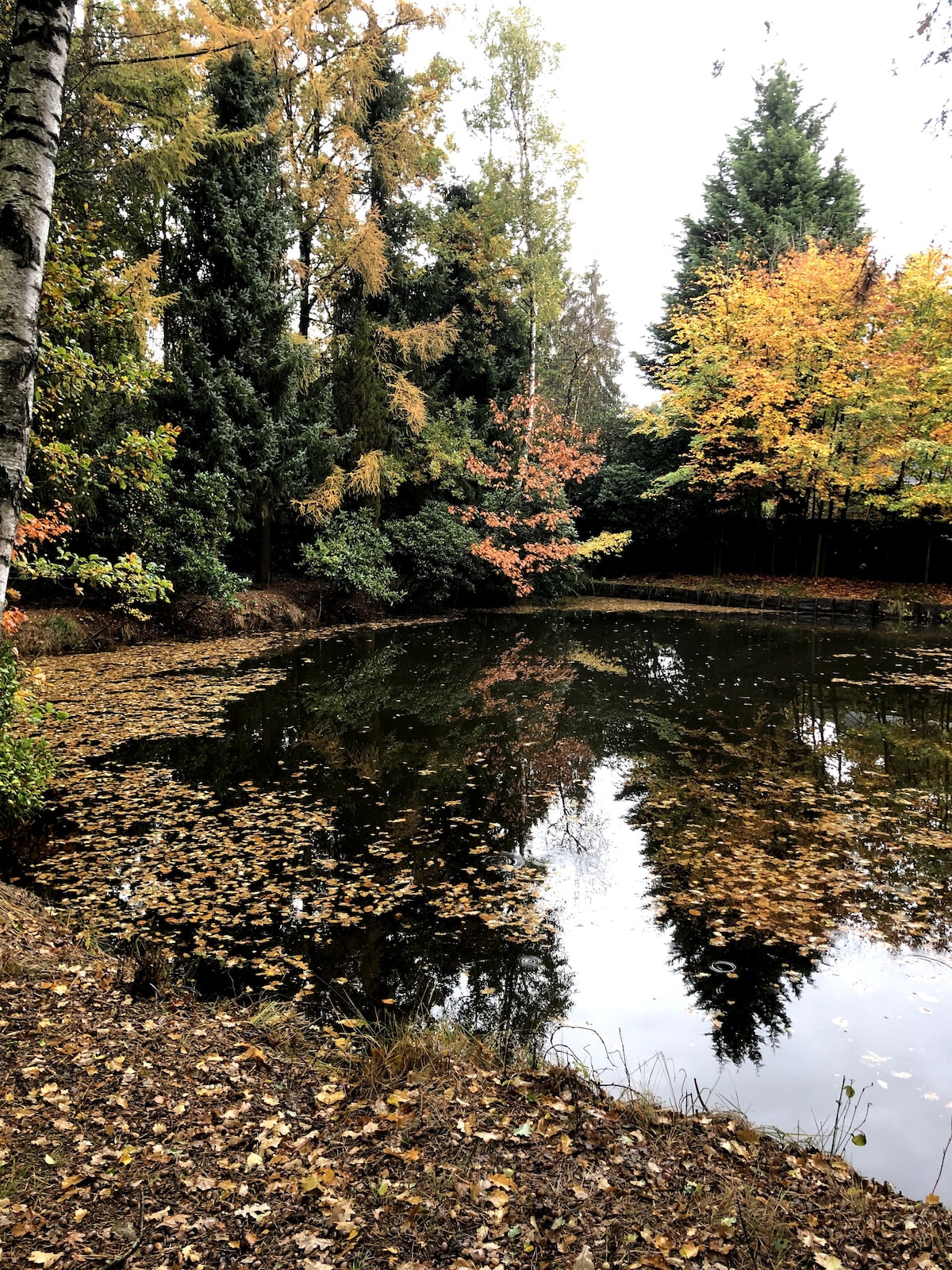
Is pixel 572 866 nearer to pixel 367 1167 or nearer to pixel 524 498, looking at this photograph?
pixel 367 1167

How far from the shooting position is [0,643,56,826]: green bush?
4863mm

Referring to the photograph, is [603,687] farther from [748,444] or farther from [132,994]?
[748,444]

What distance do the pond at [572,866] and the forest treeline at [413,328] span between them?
5.84 m

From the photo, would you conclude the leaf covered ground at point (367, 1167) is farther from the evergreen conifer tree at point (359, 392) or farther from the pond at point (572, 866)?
the evergreen conifer tree at point (359, 392)

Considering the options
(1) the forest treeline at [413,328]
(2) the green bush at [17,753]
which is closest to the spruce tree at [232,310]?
(1) the forest treeline at [413,328]

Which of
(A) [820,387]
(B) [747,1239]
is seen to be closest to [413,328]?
(A) [820,387]

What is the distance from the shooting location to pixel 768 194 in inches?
987

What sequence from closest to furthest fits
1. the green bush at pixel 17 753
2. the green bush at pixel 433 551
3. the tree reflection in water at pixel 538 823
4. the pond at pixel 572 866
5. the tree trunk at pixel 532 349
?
the pond at pixel 572 866, the tree reflection in water at pixel 538 823, the green bush at pixel 17 753, the green bush at pixel 433 551, the tree trunk at pixel 532 349

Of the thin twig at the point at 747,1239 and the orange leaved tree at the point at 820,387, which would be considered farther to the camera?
the orange leaved tree at the point at 820,387

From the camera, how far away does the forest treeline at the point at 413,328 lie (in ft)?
41.4

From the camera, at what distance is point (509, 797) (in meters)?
6.75

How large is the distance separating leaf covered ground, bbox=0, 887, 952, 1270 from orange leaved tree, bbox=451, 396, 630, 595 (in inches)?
655

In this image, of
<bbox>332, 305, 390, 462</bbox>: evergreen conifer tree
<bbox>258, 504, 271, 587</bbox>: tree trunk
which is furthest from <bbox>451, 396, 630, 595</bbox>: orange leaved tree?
<bbox>258, 504, 271, 587</bbox>: tree trunk

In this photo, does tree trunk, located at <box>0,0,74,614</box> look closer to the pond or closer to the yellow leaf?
the pond
